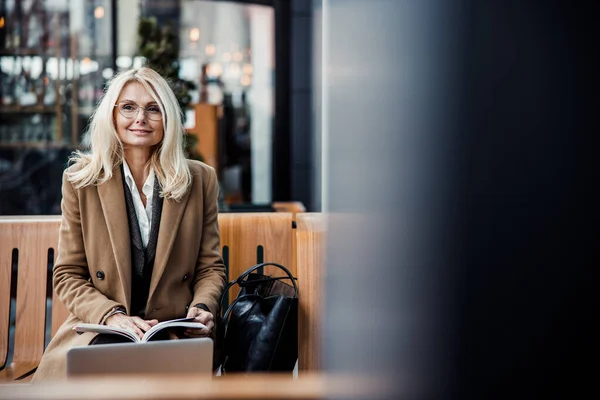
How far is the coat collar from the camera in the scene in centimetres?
275

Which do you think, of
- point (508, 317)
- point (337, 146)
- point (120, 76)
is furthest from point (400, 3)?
point (120, 76)

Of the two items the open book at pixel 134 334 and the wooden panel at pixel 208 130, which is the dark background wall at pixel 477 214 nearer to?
the open book at pixel 134 334

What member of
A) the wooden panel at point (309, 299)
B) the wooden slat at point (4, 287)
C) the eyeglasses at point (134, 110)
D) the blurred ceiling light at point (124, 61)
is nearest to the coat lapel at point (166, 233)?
the eyeglasses at point (134, 110)

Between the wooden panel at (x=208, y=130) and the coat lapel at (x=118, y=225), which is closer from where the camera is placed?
the coat lapel at (x=118, y=225)

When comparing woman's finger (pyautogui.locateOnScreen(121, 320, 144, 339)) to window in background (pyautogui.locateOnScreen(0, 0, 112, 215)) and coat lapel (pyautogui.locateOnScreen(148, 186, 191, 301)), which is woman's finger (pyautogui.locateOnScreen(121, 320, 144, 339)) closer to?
coat lapel (pyautogui.locateOnScreen(148, 186, 191, 301))

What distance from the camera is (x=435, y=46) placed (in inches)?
43.8

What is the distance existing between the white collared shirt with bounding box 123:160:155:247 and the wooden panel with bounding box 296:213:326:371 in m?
0.61

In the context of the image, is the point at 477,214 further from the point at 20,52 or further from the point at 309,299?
the point at 20,52

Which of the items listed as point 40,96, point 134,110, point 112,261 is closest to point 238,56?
point 40,96

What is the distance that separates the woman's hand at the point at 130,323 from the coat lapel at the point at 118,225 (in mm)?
116

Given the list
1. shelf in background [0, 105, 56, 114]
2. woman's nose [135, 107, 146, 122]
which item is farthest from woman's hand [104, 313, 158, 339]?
shelf in background [0, 105, 56, 114]

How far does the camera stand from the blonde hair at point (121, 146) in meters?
2.86

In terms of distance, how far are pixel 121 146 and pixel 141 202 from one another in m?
0.24

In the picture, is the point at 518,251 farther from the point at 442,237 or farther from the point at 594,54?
the point at 594,54
